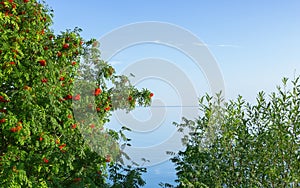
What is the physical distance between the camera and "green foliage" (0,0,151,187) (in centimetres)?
527

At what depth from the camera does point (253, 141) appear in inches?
184

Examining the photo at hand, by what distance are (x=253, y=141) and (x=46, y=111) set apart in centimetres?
300

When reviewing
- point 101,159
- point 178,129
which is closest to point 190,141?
point 178,129

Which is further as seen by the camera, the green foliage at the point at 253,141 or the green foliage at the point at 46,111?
the green foliage at the point at 46,111

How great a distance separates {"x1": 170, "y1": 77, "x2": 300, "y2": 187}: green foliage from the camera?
4555 mm

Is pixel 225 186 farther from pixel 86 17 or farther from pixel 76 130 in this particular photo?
pixel 86 17

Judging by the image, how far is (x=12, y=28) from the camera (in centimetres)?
603

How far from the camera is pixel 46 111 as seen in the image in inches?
215

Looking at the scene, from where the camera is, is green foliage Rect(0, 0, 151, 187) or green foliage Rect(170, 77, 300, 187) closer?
green foliage Rect(170, 77, 300, 187)

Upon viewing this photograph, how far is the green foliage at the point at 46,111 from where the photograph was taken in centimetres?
527

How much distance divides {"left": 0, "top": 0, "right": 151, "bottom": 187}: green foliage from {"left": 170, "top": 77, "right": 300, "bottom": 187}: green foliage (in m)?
1.71

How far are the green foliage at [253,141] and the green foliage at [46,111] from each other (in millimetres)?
1713

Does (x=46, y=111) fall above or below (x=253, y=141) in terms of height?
above

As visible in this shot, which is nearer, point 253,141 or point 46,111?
point 253,141
